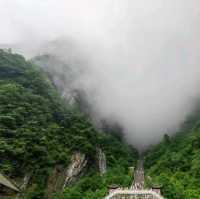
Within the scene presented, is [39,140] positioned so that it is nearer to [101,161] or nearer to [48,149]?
[48,149]

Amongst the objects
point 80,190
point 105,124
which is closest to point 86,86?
point 105,124

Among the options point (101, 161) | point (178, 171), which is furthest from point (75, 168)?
point (178, 171)

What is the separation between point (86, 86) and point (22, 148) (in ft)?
197

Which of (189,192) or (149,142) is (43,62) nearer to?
(149,142)

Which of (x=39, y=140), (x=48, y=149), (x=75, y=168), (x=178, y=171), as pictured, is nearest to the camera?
(x=39, y=140)

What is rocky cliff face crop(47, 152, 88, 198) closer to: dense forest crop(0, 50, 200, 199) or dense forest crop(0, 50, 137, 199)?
dense forest crop(0, 50, 200, 199)

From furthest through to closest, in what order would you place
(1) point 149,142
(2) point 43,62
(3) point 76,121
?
1. (1) point 149,142
2. (2) point 43,62
3. (3) point 76,121

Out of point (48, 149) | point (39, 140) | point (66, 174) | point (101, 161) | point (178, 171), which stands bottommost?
point (66, 174)

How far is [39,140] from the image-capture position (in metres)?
40.4

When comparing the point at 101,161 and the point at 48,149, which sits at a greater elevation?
the point at 101,161

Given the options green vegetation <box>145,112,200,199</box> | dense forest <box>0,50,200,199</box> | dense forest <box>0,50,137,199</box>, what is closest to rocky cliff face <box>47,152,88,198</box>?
dense forest <box>0,50,200,199</box>

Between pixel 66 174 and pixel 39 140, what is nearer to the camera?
pixel 39 140

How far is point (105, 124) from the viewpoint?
97375mm

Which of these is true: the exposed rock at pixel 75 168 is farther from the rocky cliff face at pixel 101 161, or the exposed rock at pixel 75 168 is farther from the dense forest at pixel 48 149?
the rocky cliff face at pixel 101 161
